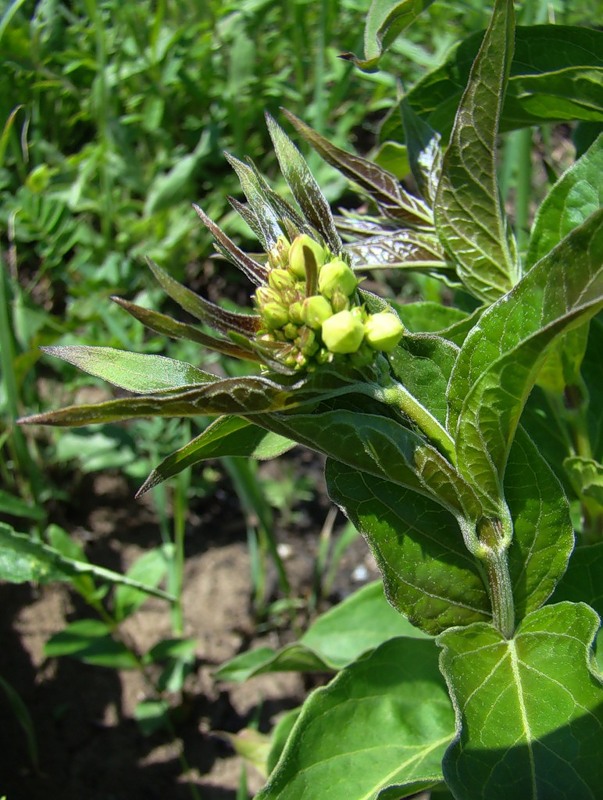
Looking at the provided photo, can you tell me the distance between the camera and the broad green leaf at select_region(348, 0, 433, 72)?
1259mm

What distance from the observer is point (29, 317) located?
2.87 m

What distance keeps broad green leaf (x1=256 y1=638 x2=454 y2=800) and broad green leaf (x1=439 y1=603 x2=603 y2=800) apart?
151 millimetres

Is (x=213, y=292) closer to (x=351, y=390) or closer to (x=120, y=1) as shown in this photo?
(x=120, y=1)

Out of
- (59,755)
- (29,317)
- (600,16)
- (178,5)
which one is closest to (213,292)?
(29,317)

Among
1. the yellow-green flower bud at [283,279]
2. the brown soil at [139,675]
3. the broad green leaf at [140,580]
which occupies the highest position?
the yellow-green flower bud at [283,279]

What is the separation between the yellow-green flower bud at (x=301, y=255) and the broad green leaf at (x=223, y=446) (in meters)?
0.23

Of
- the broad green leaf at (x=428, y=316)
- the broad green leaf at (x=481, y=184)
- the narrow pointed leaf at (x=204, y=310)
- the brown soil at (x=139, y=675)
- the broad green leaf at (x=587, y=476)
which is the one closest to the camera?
the narrow pointed leaf at (x=204, y=310)

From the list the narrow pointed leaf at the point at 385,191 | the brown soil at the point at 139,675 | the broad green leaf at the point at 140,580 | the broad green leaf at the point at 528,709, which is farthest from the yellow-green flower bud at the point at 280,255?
the brown soil at the point at 139,675

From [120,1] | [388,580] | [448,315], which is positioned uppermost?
[120,1]

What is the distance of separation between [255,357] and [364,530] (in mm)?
375

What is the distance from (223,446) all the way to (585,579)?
780 mm

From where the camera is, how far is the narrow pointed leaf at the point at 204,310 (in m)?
0.96

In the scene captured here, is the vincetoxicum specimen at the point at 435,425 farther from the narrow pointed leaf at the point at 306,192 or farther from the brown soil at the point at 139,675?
the brown soil at the point at 139,675

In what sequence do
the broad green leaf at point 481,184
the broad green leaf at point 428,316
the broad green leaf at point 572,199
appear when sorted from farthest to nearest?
the broad green leaf at point 428,316 < the broad green leaf at point 572,199 < the broad green leaf at point 481,184
